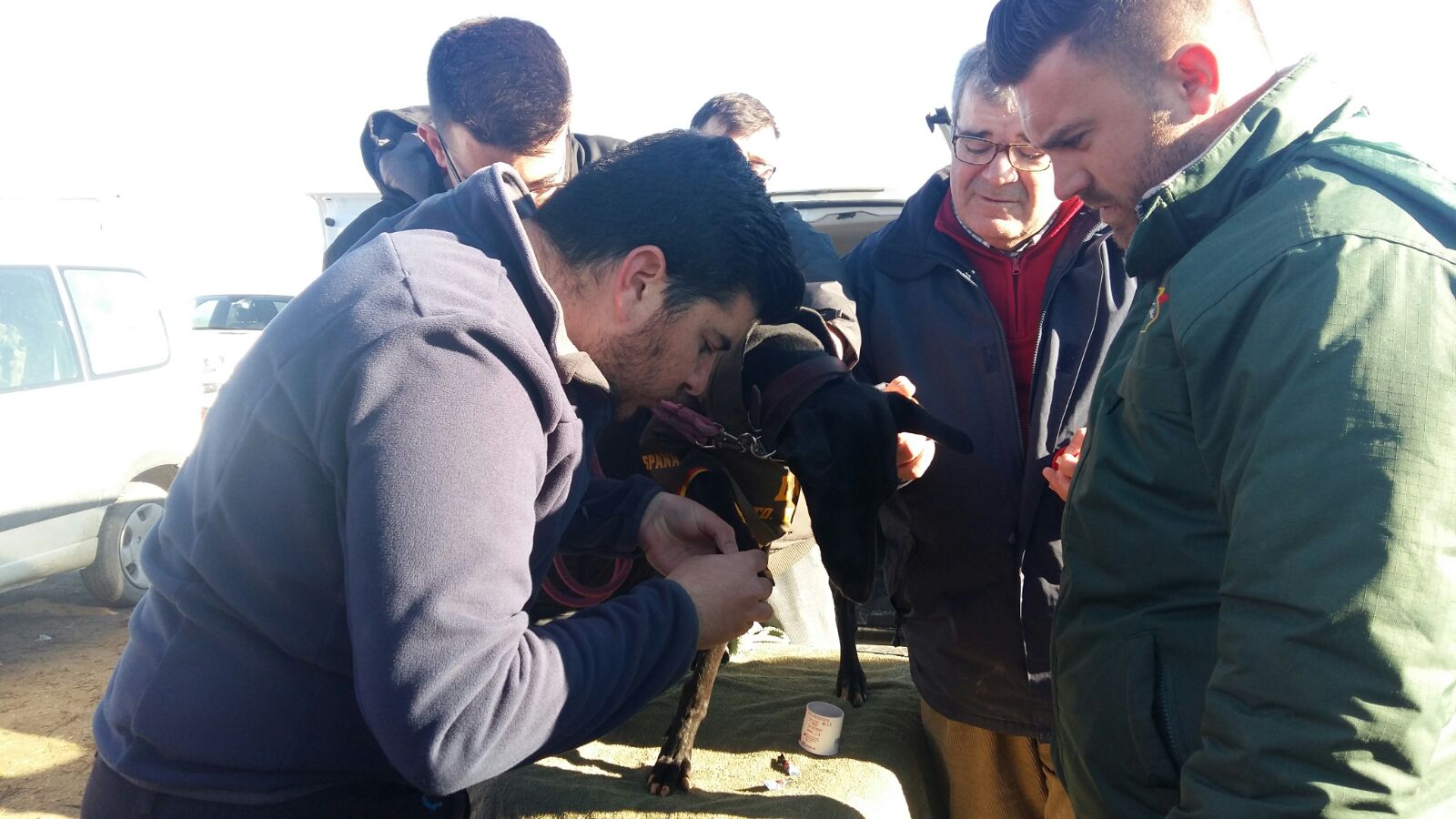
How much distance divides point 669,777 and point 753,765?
0.33 metres

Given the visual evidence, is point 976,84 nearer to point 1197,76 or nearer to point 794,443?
point 794,443

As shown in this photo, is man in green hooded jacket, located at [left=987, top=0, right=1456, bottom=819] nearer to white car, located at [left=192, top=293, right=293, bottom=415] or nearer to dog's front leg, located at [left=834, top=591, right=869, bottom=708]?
dog's front leg, located at [left=834, top=591, right=869, bottom=708]

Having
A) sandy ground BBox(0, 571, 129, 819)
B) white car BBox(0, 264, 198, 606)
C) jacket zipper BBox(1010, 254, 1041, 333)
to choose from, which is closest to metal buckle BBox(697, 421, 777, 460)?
jacket zipper BBox(1010, 254, 1041, 333)

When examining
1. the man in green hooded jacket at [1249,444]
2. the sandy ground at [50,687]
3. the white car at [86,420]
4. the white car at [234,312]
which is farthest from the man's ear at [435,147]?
the white car at [234,312]

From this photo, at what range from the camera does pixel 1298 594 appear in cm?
117

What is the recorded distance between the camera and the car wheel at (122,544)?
22.3ft

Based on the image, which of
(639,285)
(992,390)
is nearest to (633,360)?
(639,285)

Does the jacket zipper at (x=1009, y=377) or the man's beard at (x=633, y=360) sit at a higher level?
the man's beard at (x=633, y=360)

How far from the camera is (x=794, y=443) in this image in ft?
8.64

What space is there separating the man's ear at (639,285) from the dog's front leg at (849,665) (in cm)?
213

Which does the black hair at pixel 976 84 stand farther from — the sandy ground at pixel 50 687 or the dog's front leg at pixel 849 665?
the sandy ground at pixel 50 687

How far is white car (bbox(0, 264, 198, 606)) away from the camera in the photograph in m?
5.97

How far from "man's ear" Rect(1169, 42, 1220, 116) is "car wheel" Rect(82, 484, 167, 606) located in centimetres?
699

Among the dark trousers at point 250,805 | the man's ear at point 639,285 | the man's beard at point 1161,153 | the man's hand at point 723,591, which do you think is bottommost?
the dark trousers at point 250,805
